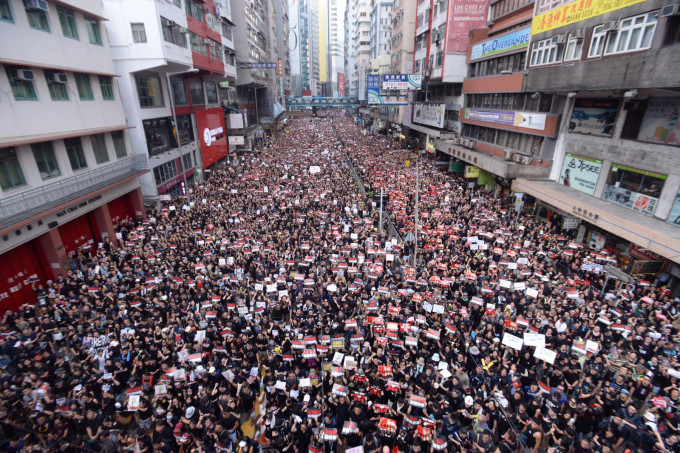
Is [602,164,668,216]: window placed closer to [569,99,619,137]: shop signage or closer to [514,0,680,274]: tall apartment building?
[514,0,680,274]: tall apartment building

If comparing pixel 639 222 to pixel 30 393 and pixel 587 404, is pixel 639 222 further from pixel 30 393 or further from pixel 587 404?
pixel 30 393

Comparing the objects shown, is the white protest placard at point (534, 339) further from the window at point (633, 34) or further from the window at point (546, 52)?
the window at point (546, 52)

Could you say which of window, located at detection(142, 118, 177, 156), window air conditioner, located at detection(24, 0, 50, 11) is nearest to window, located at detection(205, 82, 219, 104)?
window, located at detection(142, 118, 177, 156)

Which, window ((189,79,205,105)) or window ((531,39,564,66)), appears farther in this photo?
window ((189,79,205,105))

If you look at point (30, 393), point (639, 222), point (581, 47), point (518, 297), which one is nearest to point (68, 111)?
point (30, 393)

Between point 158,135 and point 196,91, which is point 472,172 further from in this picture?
point 196,91

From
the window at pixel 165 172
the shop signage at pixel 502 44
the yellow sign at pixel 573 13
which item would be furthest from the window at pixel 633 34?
the window at pixel 165 172
